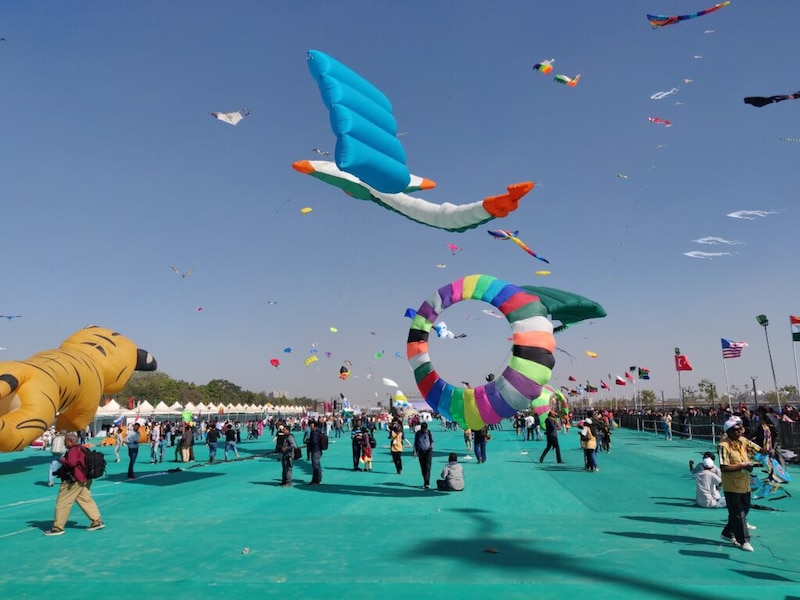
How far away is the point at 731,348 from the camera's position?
35438 millimetres

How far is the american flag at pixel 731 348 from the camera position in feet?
115

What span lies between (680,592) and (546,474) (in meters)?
10.2

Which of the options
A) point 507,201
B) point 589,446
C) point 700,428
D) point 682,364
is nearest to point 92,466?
point 507,201

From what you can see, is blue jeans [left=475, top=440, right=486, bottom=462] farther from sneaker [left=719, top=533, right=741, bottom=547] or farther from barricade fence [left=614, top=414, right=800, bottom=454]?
sneaker [left=719, top=533, right=741, bottom=547]

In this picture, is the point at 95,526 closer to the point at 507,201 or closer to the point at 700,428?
the point at 507,201

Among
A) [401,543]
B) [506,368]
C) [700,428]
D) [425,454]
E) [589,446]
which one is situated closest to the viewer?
[401,543]

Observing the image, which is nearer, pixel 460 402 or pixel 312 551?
pixel 312 551

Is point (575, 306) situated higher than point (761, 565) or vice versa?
point (575, 306)

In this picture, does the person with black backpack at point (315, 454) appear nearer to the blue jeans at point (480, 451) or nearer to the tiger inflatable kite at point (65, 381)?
the blue jeans at point (480, 451)

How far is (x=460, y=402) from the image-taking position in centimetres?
1479

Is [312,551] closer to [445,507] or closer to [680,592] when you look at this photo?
[445,507]

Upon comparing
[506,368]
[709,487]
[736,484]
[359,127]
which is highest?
[359,127]

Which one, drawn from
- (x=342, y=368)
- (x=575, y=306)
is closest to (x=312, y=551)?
(x=575, y=306)

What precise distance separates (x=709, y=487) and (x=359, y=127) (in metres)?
9.71
